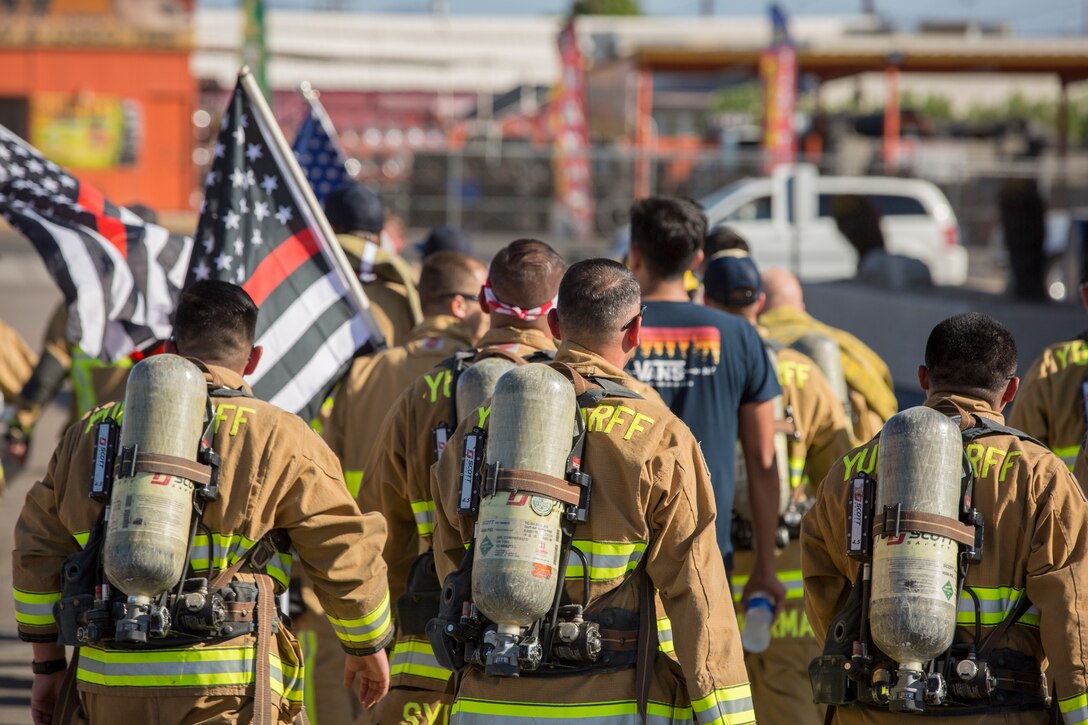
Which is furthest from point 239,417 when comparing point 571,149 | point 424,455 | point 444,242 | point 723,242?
point 571,149

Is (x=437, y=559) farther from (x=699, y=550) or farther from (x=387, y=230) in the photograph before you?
(x=387, y=230)

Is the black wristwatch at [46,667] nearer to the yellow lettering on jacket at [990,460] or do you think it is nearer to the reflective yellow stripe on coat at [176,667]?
the reflective yellow stripe on coat at [176,667]

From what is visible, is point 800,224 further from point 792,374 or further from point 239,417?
point 239,417

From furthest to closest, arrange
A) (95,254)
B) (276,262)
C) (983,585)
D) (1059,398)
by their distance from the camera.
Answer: (95,254) < (276,262) < (1059,398) < (983,585)

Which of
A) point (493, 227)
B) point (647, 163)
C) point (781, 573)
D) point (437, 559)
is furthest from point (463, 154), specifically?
point (437, 559)

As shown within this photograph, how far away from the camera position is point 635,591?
396 cm

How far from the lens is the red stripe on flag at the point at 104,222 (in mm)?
6777

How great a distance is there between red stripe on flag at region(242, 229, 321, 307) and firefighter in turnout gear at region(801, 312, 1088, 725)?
9.25 ft

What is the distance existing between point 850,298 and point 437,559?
11806 millimetres

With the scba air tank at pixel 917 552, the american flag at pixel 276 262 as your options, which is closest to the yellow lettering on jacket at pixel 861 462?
the scba air tank at pixel 917 552

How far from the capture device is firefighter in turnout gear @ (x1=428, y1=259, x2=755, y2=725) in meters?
3.86

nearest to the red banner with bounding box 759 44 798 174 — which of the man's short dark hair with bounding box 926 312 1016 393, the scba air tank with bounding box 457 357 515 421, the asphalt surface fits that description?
the asphalt surface

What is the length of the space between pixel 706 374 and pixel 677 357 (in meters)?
0.12

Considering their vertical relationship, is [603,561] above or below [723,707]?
above
